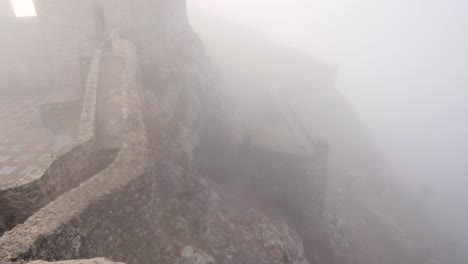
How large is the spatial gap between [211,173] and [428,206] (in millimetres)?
34668

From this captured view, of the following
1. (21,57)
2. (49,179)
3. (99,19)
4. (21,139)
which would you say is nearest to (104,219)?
(49,179)

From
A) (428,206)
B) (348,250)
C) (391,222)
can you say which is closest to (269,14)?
(428,206)

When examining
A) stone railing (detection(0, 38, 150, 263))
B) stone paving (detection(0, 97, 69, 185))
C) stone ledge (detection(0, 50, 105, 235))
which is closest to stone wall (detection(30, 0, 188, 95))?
stone paving (detection(0, 97, 69, 185))

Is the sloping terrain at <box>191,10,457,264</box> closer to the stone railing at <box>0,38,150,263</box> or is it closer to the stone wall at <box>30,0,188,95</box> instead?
the stone wall at <box>30,0,188,95</box>

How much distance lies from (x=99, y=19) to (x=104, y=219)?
12.5 metres

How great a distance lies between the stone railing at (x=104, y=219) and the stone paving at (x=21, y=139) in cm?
441

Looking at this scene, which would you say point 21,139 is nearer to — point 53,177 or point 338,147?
point 53,177

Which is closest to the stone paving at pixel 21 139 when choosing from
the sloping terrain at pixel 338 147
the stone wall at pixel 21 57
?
the stone wall at pixel 21 57

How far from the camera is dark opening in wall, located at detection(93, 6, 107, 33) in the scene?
55.1 feet

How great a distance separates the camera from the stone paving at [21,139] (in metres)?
12.0

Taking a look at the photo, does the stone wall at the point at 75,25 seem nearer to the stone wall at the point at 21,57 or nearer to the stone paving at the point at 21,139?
the stone paving at the point at 21,139

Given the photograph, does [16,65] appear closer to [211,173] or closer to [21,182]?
[211,173]

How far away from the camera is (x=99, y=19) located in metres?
17.0

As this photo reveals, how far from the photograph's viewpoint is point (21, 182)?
7430 mm
